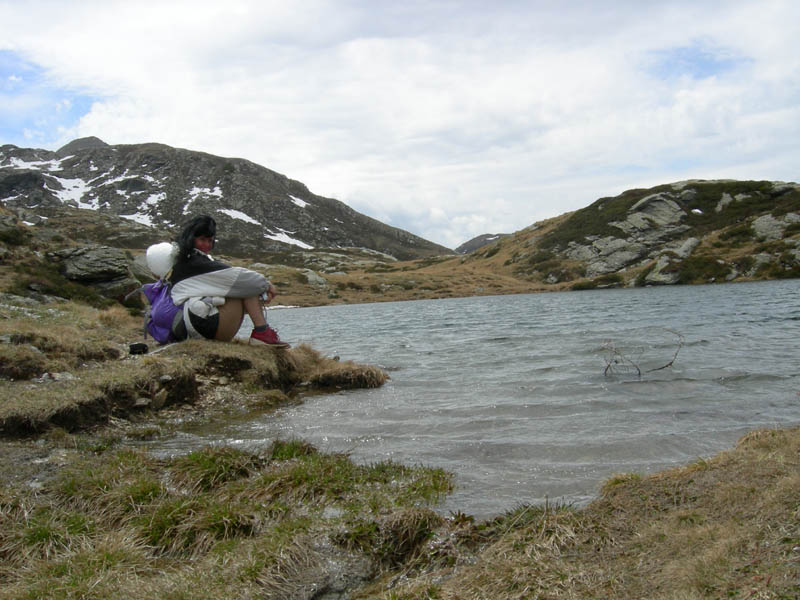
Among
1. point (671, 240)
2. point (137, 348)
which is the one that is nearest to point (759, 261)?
point (671, 240)

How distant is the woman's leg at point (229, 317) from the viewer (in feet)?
31.7

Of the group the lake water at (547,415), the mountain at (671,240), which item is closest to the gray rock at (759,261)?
the mountain at (671,240)

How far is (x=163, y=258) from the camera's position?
9.36m

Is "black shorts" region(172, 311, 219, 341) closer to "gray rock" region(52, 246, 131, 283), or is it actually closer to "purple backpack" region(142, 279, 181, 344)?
"purple backpack" region(142, 279, 181, 344)

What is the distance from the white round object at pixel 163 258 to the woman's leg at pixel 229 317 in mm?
1151

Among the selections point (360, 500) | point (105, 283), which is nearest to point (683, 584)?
point (360, 500)

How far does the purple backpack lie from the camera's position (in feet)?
31.5

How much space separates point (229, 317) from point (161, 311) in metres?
1.24

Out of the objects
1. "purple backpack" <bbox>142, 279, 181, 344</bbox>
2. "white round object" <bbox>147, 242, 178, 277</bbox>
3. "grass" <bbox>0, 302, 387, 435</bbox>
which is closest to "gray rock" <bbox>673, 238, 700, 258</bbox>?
"grass" <bbox>0, 302, 387, 435</bbox>

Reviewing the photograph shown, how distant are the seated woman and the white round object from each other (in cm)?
9

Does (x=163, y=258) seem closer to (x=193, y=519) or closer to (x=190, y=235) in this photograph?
(x=190, y=235)

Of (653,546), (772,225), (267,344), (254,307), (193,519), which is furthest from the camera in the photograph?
(772,225)

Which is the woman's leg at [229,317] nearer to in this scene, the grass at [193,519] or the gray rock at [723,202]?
the grass at [193,519]

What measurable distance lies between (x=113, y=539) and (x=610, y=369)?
34.7ft
